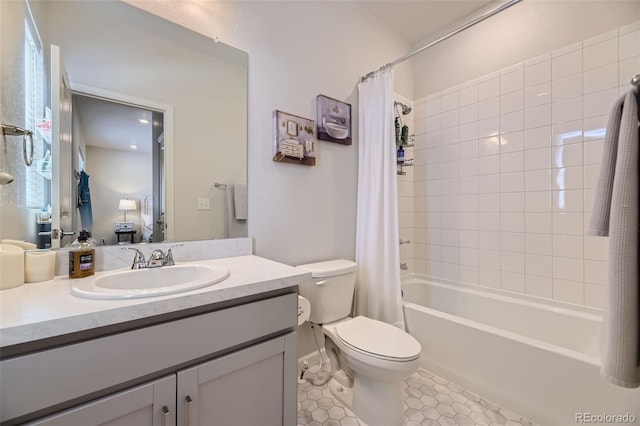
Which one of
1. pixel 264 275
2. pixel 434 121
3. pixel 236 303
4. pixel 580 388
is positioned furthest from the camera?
pixel 434 121

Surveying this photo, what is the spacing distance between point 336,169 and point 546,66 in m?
1.57

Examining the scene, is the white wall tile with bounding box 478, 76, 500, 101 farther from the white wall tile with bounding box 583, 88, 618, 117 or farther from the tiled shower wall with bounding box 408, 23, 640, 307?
the white wall tile with bounding box 583, 88, 618, 117

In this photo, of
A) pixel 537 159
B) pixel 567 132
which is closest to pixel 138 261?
pixel 537 159

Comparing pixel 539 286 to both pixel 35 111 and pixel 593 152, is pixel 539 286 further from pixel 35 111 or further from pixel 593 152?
pixel 35 111

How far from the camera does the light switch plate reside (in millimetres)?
1362

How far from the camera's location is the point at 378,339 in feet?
4.49

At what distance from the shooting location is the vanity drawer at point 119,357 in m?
0.58

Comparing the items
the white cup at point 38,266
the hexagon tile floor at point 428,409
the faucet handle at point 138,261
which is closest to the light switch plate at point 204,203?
the faucet handle at point 138,261

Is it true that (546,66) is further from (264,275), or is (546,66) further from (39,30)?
(39,30)

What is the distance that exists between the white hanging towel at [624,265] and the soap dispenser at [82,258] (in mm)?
1595

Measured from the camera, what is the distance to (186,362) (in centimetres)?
78

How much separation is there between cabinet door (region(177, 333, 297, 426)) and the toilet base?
1.83 feet

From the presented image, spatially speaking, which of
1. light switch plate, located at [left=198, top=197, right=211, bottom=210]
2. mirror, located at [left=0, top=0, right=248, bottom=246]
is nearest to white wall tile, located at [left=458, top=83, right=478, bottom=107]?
mirror, located at [left=0, top=0, right=248, bottom=246]

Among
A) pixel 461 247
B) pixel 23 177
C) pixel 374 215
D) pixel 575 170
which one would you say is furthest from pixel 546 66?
pixel 23 177
